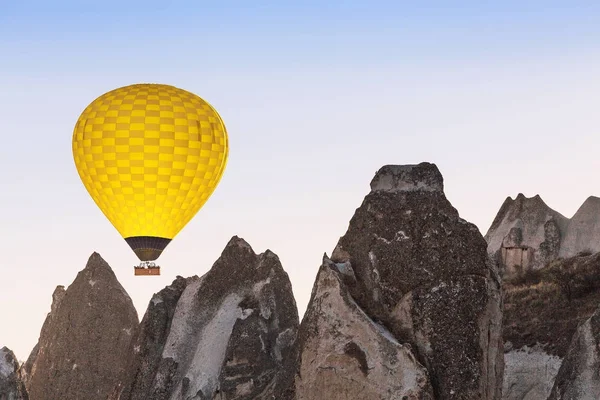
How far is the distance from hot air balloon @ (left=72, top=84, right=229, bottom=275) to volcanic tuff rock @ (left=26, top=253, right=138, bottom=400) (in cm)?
1166

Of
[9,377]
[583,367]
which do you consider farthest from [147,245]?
[583,367]

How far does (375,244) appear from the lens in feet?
62.6

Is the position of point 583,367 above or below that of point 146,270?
below

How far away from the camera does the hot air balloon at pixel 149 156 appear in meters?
42.2

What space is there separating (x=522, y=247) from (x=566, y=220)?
159 centimetres

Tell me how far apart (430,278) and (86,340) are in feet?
42.4

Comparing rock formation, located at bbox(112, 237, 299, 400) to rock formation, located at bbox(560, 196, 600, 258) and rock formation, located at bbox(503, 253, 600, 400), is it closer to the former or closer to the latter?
rock formation, located at bbox(503, 253, 600, 400)

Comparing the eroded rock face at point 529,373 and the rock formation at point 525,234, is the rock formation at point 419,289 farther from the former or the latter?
the rock formation at point 525,234

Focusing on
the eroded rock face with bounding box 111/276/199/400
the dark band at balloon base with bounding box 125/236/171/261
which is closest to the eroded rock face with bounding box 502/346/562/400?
the eroded rock face with bounding box 111/276/199/400

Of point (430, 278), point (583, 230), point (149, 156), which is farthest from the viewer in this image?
point (583, 230)

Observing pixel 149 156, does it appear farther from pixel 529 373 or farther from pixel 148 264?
pixel 529 373

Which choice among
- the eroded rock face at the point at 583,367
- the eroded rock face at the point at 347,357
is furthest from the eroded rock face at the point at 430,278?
the eroded rock face at the point at 583,367

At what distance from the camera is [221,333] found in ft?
78.1

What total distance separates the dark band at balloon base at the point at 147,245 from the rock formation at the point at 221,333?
60.6 ft
